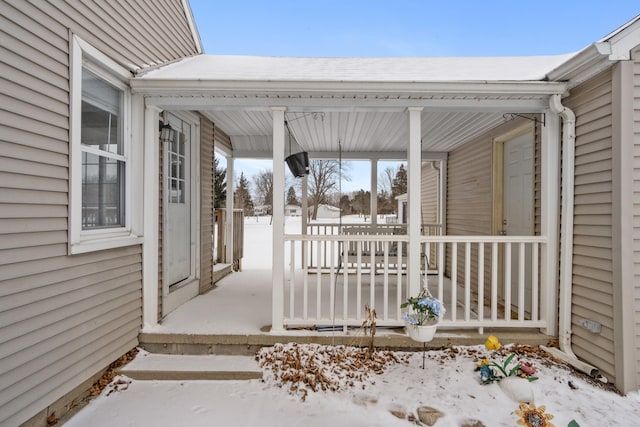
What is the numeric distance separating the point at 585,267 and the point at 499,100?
163 centimetres

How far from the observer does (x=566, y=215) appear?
296 cm

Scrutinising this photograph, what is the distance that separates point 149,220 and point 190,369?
4.57ft

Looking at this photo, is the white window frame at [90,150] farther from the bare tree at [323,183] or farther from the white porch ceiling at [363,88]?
the bare tree at [323,183]

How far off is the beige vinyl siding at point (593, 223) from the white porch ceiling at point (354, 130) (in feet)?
4.00

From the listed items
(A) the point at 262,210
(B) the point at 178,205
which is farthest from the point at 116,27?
(A) the point at 262,210

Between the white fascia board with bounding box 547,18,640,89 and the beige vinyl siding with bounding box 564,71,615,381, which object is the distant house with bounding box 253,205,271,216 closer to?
the beige vinyl siding with bounding box 564,71,615,381

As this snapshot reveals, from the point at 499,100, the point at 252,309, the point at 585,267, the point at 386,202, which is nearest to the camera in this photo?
the point at 585,267

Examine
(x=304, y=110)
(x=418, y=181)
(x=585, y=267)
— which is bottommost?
(x=585, y=267)

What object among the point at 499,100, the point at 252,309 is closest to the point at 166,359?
the point at 252,309

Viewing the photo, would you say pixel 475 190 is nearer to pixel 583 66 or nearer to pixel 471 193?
pixel 471 193

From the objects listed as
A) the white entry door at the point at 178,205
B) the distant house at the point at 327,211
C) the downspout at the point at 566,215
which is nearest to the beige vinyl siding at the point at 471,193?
the downspout at the point at 566,215

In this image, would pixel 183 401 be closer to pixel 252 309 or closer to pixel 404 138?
pixel 252 309

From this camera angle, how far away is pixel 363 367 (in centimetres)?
281

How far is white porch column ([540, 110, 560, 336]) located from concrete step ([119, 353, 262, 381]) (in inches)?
106
